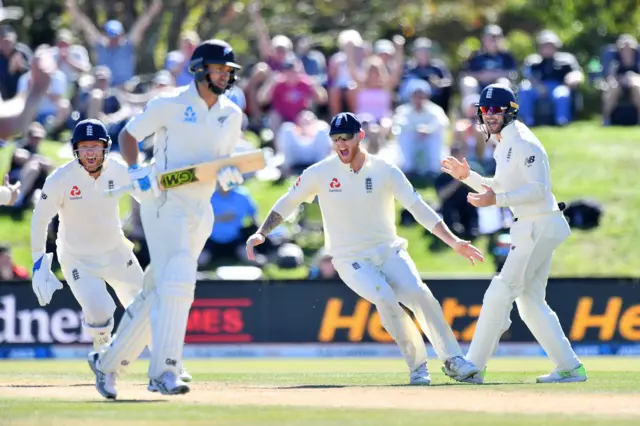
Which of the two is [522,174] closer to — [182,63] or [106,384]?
[106,384]

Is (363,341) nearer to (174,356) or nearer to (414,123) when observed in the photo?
(414,123)

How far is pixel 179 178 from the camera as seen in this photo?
9695 mm

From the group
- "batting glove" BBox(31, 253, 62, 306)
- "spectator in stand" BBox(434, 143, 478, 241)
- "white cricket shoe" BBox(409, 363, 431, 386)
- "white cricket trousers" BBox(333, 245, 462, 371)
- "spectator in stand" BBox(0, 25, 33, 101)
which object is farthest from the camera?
"spectator in stand" BBox(0, 25, 33, 101)

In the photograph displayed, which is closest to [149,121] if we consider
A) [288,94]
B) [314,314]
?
[314,314]

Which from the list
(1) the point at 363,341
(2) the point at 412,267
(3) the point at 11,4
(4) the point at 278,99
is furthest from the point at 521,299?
(3) the point at 11,4

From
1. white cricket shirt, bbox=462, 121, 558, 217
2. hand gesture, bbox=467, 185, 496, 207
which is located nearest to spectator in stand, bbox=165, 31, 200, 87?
white cricket shirt, bbox=462, 121, 558, 217

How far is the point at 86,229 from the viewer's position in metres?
11.3

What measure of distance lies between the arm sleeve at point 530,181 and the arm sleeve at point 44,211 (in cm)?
316

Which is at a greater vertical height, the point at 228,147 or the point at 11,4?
the point at 11,4

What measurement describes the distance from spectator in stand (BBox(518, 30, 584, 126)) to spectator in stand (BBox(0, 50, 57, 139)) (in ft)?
22.4

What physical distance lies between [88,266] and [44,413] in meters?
2.82

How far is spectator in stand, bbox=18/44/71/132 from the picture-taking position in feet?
70.8

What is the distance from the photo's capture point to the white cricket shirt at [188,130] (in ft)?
32.3

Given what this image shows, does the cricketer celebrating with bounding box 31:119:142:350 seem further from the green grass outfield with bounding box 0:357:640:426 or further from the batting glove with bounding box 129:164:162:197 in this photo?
the batting glove with bounding box 129:164:162:197
